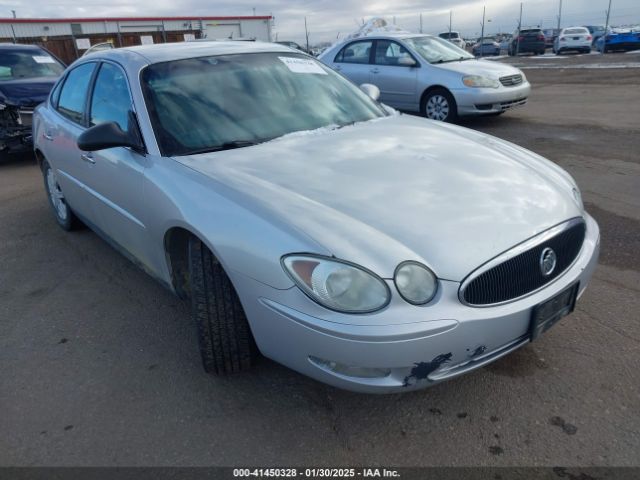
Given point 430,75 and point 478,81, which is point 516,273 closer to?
point 478,81

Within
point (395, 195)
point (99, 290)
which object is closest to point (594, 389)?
point (395, 195)

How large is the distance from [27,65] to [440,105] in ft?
23.5

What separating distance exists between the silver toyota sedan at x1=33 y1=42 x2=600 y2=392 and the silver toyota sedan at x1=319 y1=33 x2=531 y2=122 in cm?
509

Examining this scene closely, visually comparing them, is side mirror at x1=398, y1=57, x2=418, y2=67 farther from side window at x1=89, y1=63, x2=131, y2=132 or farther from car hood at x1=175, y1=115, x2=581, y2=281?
side window at x1=89, y1=63, x2=131, y2=132

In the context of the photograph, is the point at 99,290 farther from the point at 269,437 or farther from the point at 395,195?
the point at 395,195

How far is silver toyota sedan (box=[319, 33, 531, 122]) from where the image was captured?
8102 mm


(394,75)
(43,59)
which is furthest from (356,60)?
(43,59)

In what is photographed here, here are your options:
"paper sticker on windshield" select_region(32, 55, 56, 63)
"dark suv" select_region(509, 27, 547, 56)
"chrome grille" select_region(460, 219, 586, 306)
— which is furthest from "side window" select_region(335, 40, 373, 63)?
"dark suv" select_region(509, 27, 547, 56)

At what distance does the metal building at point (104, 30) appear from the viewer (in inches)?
1111

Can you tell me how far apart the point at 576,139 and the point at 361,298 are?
642cm

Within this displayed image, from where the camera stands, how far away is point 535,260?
6.94 ft

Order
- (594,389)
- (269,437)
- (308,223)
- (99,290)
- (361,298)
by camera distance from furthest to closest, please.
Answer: (99,290)
(594,389)
(269,437)
(308,223)
(361,298)

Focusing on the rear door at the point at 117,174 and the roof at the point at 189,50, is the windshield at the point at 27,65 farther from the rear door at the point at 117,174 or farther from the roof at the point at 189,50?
the rear door at the point at 117,174

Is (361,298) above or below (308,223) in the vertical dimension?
below
